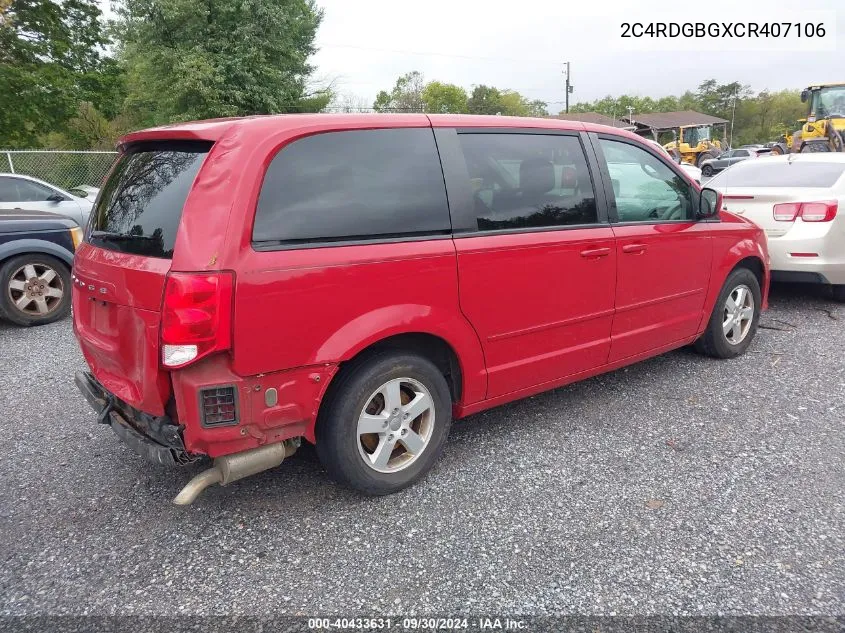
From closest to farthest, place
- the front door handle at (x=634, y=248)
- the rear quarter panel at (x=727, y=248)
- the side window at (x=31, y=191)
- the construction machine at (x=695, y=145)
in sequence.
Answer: the front door handle at (x=634, y=248) < the rear quarter panel at (x=727, y=248) < the side window at (x=31, y=191) < the construction machine at (x=695, y=145)

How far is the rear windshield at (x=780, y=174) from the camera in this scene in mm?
6340

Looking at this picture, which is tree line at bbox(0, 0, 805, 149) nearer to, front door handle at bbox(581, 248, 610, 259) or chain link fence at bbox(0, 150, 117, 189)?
chain link fence at bbox(0, 150, 117, 189)

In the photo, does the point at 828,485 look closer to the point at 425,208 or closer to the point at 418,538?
the point at 418,538

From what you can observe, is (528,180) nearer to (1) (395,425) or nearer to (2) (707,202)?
(1) (395,425)

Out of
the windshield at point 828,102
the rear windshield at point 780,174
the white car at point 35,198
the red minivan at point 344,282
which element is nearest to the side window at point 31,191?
the white car at point 35,198

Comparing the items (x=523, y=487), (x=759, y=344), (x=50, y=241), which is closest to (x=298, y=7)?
(x=50, y=241)

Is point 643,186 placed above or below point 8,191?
below

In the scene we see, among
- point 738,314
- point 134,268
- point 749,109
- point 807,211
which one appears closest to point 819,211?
point 807,211

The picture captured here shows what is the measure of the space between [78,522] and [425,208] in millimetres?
2192

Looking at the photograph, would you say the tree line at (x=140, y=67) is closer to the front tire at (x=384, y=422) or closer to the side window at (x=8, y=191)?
the side window at (x=8, y=191)

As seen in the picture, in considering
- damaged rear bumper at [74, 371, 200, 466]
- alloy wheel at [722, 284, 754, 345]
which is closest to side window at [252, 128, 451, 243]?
damaged rear bumper at [74, 371, 200, 466]

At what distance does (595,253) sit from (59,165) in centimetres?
1503

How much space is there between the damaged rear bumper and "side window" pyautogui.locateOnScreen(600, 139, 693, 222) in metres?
2.80

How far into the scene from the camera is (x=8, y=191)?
883cm
